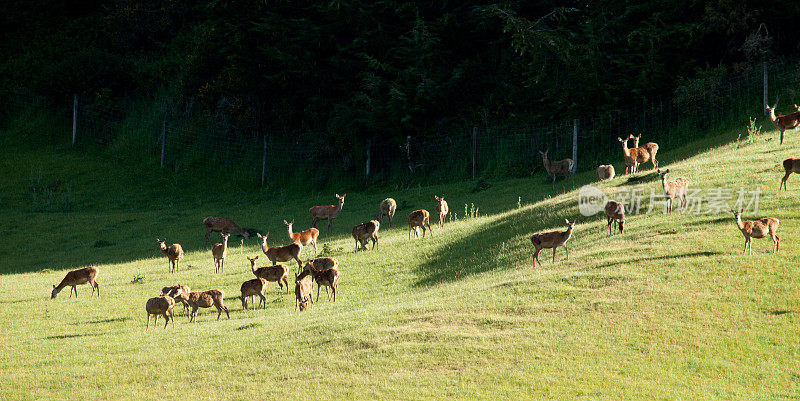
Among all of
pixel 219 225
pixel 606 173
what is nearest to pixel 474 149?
pixel 606 173

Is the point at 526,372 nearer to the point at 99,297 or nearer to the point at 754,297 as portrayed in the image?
the point at 754,297

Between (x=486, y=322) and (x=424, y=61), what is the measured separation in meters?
28.0

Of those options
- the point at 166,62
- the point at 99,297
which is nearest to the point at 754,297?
the point at 99,297

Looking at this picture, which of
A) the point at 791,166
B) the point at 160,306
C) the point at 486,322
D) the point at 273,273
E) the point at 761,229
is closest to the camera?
the point at 486,322

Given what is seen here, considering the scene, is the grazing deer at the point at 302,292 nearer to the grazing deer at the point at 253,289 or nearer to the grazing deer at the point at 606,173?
the grazing deer at the point at 253,289

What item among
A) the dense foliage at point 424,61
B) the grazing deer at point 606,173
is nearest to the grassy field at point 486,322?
the grazing deer at point 606,173

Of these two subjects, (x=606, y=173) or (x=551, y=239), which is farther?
(x=606, y=173)

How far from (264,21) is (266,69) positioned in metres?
2.57

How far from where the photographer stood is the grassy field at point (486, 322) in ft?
39.2

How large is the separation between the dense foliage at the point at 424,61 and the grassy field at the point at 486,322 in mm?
12717

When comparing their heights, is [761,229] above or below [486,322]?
above

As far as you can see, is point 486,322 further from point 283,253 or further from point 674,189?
point 283,253

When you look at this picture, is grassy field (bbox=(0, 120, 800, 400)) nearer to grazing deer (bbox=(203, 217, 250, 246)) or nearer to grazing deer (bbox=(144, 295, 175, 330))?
grazing deer (bbox=(144, 295, 175, 330))

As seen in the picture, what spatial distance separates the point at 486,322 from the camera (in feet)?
46.1
